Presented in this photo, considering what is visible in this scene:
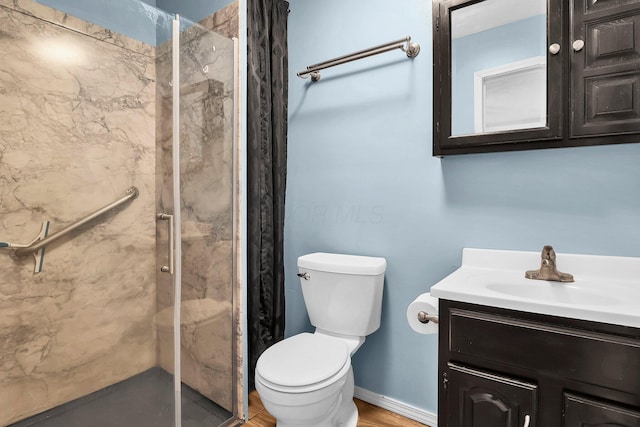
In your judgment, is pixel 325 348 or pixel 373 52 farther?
pixel 373 52

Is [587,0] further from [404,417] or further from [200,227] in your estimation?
[404,417]

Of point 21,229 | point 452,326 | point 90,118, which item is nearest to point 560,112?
point 452,326

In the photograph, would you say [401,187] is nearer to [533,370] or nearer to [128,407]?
[533,370]

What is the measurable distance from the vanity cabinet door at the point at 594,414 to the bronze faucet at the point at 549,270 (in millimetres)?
434

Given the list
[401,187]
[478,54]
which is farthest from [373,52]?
[401,187]

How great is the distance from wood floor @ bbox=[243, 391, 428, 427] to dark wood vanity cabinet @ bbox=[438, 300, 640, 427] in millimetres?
636

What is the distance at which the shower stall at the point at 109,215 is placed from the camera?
4.71 feet

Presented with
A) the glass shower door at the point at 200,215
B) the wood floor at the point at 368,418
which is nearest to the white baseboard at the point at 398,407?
the wood floor at the point at 368,418

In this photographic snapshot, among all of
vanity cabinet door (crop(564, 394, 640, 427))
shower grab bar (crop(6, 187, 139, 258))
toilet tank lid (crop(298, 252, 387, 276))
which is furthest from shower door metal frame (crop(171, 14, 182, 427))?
vanity cabinet door (crop(564, 394, 640, 427))

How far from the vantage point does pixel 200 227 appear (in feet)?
5.36

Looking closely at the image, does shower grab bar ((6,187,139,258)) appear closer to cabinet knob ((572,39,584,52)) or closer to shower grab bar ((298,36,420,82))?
shower grab bar ((298,36,420,82))

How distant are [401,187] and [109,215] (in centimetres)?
138

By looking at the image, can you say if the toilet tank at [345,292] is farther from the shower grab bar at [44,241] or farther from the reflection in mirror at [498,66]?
the shower grab bar at [44,241]

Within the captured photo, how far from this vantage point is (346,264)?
1641 millimetres
